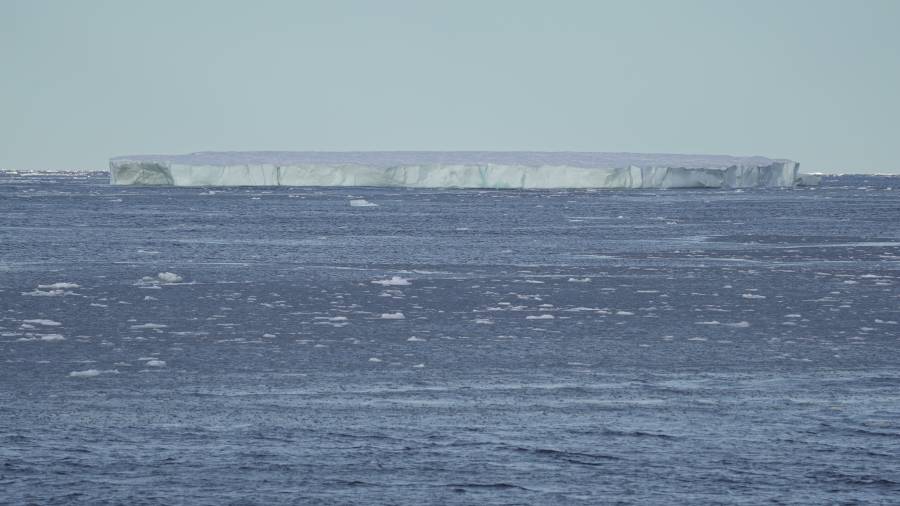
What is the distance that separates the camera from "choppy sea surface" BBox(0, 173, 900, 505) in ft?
22.3

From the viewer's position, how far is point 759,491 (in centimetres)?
661

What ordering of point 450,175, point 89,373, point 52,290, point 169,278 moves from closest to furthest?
point 89,373, point 52,290, point 169,278, point 450,175

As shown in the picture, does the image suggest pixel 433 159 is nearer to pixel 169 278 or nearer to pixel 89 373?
pixel 169 278

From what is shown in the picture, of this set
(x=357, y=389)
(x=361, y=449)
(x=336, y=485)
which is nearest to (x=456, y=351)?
(x=357, y=389)

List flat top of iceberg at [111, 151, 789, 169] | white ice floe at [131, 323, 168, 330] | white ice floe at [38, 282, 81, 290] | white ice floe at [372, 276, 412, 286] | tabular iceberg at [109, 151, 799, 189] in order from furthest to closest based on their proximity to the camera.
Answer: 1. flat top of iceberg at [111, 151, 789, 169]
2. tabular iceberg at [109, 151, 799, 189]
3. white ice floe at [372, 276, 412, 286]
4. white ice floe at [38, 282, 81, 290]
5. white ice floe at [131, 323, 168, 330]

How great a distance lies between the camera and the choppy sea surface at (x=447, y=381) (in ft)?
22.3

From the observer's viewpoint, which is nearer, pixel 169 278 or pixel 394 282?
pixel 394 282

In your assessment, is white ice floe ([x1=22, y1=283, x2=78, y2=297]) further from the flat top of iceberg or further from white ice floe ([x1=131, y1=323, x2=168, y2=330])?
the flat top of iceberg

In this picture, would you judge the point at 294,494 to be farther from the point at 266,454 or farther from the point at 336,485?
the point at 266,454

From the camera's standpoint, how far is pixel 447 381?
9594mm

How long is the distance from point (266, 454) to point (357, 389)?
2.00 meters

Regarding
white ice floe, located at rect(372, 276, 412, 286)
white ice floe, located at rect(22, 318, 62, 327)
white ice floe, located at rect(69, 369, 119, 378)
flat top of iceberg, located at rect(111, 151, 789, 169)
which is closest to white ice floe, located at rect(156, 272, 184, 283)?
white ice floe, located at rect(372, 276, 412, 286)

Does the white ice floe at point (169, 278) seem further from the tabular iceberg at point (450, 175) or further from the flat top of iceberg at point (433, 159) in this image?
the flat top of iceberg at point (433, 159)

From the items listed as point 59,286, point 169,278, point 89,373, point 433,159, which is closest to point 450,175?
point 433,159
